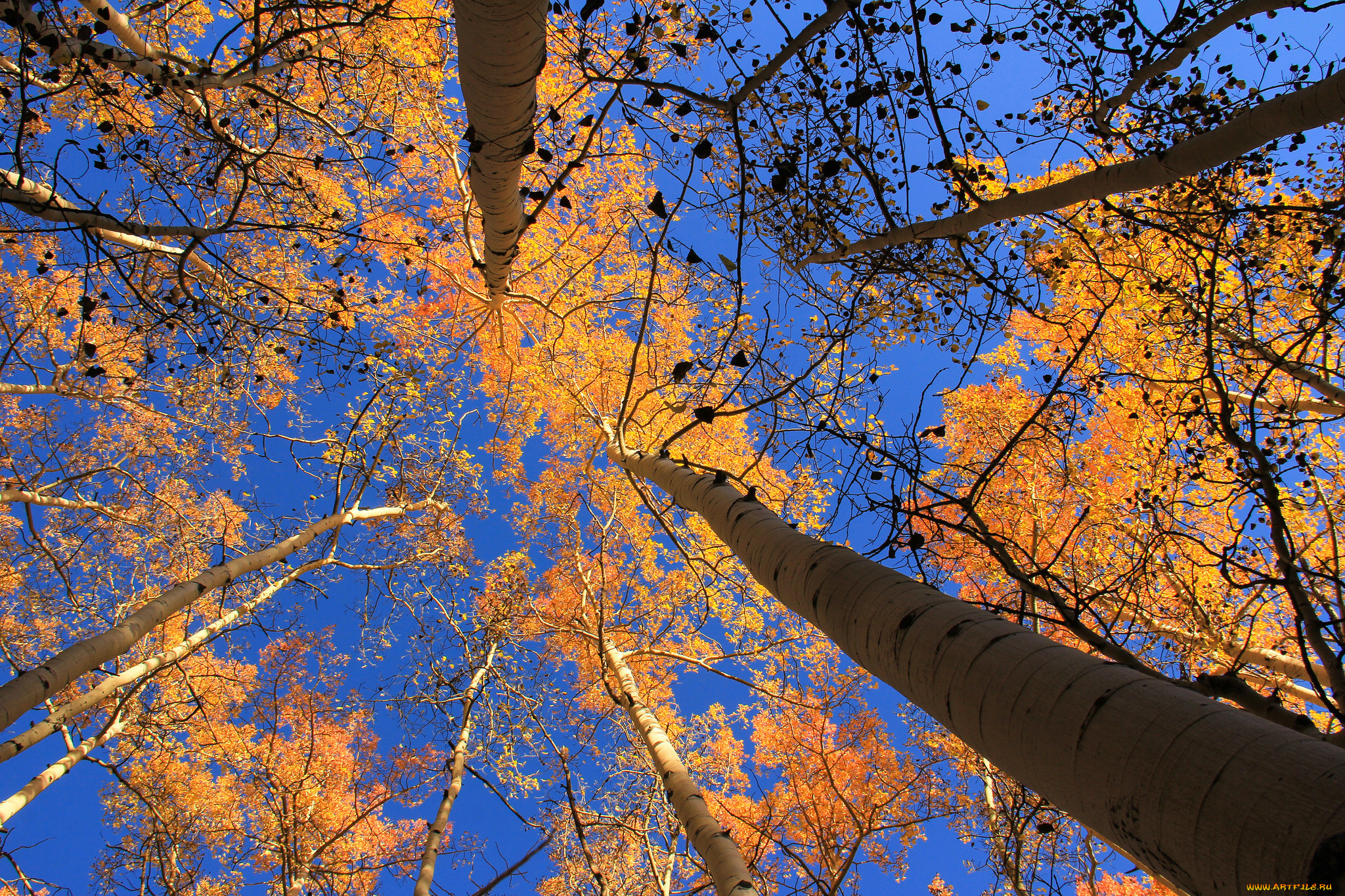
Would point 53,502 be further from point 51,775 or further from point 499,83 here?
point 499,83

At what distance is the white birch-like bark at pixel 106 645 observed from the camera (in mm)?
2652

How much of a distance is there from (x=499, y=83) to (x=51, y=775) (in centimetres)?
631

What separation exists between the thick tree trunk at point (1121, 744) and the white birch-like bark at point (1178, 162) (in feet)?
7.33

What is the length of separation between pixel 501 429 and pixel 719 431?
3.55m

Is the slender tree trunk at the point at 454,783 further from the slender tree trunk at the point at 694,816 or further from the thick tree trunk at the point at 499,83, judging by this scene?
the thick tree trunk at the point at 499,83

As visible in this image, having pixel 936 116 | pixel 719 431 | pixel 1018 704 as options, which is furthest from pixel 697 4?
pixel 719 431

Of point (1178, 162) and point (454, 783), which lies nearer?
point (1178, 162)

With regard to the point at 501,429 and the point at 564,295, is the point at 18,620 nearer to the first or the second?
the point at 501,429

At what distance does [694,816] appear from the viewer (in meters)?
→ 3.31

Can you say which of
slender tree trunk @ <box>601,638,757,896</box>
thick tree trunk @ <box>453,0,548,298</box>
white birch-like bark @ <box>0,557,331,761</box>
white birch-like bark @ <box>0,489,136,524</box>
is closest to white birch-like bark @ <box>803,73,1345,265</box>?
thick tree trunk @ <box>453,0,548,298</box>

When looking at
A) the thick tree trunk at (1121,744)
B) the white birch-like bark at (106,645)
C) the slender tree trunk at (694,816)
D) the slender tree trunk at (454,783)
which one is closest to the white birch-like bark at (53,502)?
the white birch-like bark at (106,645)

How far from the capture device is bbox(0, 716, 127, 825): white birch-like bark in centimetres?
384

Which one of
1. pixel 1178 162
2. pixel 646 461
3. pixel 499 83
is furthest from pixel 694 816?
pixel 1178 162

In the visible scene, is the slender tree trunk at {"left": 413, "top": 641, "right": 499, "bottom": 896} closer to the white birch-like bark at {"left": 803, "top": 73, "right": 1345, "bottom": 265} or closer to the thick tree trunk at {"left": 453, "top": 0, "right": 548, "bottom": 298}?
the thick tree trunk at {"left": 453, "top": 0, "right": 548, "bottom": 298}
